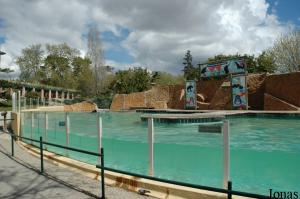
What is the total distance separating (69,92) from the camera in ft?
240

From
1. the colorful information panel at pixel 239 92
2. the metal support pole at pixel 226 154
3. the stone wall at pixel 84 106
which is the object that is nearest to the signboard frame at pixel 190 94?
the colorful information panel at pixel 239 92

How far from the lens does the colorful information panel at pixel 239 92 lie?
28.3m

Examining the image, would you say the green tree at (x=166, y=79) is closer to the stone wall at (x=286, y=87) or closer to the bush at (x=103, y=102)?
the bush at (x=103, y=102)

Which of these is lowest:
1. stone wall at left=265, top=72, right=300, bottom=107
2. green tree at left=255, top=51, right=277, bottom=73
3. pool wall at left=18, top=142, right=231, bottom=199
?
pool wall at left=18, top=142, right=231, bottom=199

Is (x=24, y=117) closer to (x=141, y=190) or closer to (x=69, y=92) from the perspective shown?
(x=141, y=190)

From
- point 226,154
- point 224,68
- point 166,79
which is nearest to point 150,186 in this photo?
point 226,154

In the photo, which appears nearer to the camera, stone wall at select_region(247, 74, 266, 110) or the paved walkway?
the paved walkway

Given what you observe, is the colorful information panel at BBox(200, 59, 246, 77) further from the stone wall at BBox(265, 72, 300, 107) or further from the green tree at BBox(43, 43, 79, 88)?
the green tree at BBox(43, 43, 79, 88)

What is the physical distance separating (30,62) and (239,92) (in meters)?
52.8

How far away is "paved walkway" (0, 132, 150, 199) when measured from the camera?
19.4 ft

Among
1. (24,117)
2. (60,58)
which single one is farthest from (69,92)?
(24,117)

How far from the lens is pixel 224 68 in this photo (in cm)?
3195

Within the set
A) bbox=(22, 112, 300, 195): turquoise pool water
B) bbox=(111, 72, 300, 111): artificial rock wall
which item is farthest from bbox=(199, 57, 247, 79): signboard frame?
bbox=(22, 112, 300, 195): turquoise pool water

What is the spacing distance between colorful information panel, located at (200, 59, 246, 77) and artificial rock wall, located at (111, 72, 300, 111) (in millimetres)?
1061
